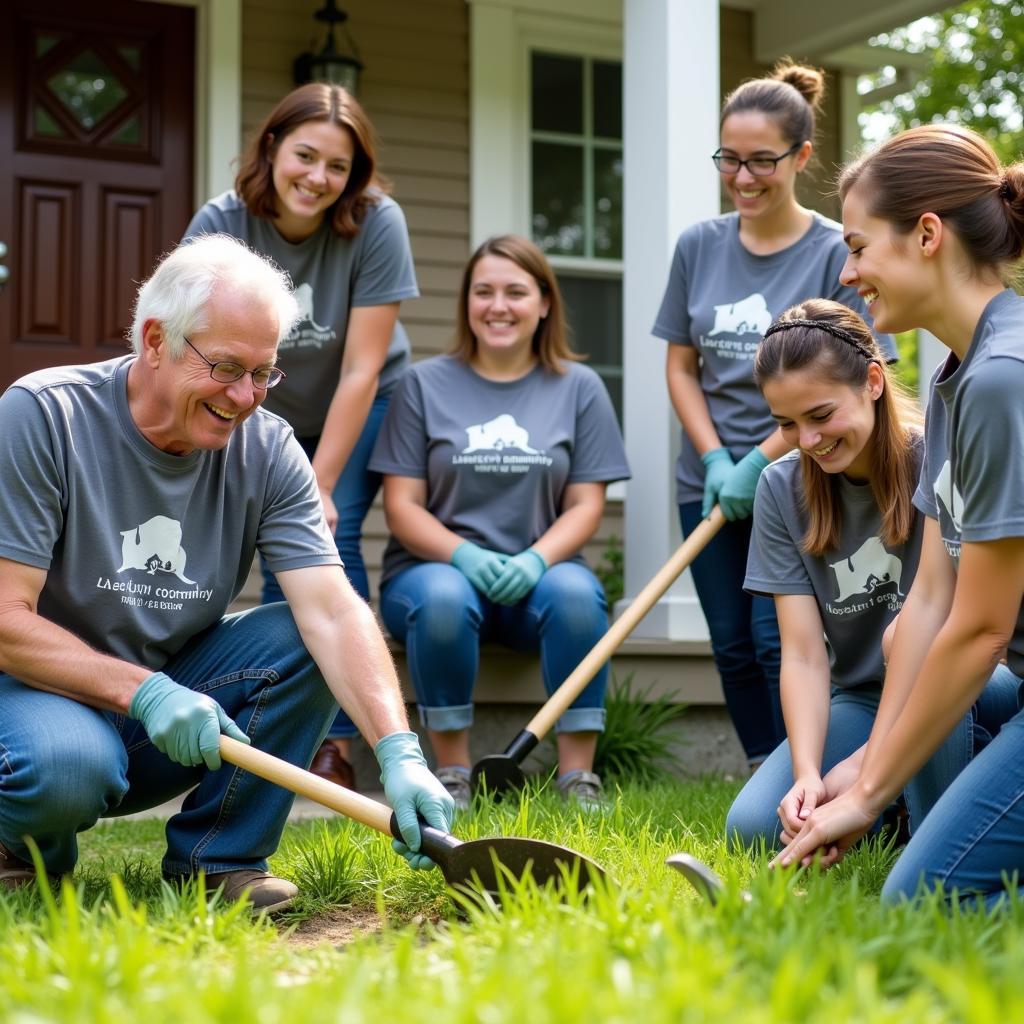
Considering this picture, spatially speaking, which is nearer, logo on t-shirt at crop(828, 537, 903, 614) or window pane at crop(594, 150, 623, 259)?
logo on t-shirt at crop(828, 537, 903, 614)

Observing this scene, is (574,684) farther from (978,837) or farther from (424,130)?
(424,130)

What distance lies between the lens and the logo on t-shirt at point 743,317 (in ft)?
13.1

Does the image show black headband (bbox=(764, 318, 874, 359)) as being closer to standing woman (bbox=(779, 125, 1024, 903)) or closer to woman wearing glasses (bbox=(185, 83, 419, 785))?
standing woman (bbox=(779, 125, 1024, 903))

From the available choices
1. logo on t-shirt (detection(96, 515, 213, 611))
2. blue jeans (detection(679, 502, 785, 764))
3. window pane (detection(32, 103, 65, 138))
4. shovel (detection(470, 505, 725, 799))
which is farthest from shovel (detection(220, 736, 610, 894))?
window pane (detection(32, 103, 65, 138))

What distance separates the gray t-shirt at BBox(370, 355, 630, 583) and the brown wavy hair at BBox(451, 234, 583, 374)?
48 mm

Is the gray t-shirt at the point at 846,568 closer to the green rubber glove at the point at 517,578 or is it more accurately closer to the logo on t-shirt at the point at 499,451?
the green rubber glove at the point at 517,578

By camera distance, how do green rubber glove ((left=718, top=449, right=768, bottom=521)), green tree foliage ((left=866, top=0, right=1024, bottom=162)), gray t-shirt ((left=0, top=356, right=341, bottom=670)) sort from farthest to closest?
1. green tree foliage ((left=866, top=0, right=1024, bottom=162))
2. green rubber glove ((left=718, top=449, right=768, bottom=521))
3. gray t-shirt ((left=0, top=356, right=341, bottom=670))

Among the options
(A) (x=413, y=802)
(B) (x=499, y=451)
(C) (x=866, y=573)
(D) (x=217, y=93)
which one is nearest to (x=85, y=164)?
(D) (x=217, y=93)

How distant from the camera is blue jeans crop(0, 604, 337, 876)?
2.48 metres

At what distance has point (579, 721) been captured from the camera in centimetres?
396

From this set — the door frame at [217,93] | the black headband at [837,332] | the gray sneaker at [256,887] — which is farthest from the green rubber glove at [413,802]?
the door frame at [217,93]

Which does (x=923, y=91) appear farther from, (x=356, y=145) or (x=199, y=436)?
(x=199, y=436)

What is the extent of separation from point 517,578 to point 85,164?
2956 mm

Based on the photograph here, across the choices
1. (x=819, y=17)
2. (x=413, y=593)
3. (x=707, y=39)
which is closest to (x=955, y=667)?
(x=413, y=593)
